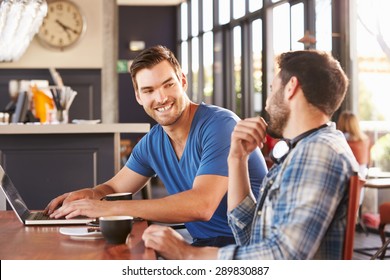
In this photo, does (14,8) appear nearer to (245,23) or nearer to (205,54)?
(245,23)

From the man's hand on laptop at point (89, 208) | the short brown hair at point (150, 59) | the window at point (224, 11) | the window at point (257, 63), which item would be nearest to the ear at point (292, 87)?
the man's hand on laptop at point (89, 208)

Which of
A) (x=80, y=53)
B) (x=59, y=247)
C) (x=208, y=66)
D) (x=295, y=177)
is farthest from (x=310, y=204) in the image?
(x=208, y=66)

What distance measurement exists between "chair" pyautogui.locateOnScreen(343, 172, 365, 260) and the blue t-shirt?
58 centimetres

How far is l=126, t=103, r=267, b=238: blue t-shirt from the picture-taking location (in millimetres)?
1668

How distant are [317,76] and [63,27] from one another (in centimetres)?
460

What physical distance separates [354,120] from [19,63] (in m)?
Result: 2.63

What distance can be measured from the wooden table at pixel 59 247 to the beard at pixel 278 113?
0.95 ft

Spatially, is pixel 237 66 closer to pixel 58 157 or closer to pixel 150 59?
pixel 58 157

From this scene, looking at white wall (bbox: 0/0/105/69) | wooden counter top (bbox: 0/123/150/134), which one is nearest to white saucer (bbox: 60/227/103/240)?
wooden counter top (bbox: 0/123/150/134)

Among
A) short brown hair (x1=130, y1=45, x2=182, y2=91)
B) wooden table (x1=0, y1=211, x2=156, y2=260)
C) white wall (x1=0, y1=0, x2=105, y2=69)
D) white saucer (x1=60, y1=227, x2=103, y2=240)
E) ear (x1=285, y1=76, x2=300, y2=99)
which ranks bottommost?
wooden table (x1=0, y1=211, x2=156, y2=260)

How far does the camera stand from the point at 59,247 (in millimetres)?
1217

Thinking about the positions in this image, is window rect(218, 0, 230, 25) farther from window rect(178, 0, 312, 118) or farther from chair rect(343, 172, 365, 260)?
chair rect(343, 172, 365, 260)

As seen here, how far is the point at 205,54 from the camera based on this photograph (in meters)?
8.74

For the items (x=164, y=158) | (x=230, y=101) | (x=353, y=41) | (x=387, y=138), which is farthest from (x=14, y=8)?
(x=230, y=101)
